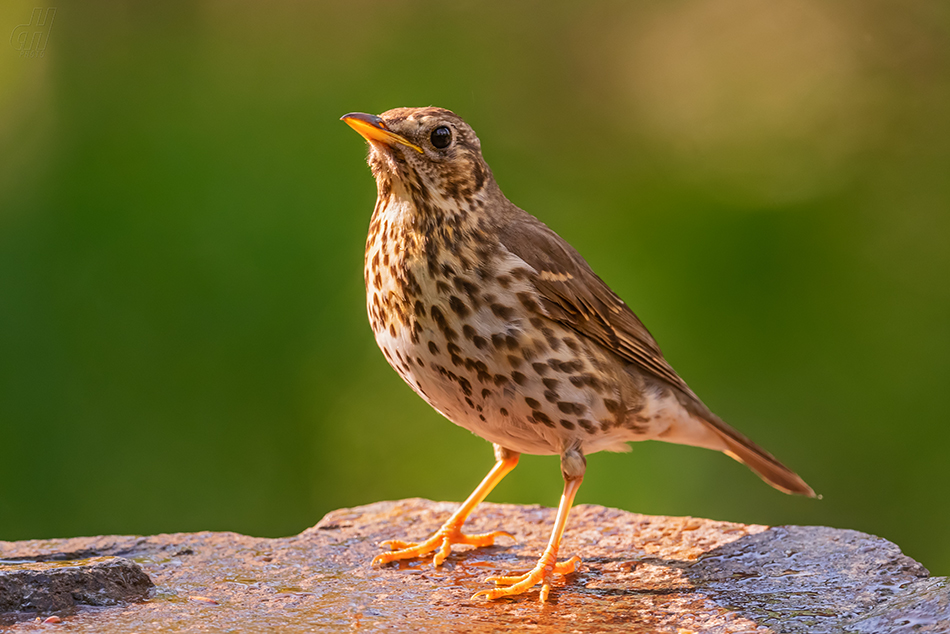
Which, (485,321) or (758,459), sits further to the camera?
(758,459)

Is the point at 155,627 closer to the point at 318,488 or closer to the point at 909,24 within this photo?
the point at 318,488

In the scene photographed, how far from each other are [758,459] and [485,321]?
1807 mm

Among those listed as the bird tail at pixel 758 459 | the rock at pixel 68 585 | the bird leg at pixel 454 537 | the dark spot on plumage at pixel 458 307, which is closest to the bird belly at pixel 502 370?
the dark spot on plumage at pixel 458 307

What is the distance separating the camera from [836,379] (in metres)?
6.15

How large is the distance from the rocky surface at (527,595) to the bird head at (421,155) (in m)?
1.54

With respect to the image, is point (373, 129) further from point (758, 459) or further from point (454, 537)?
point (758, 459)

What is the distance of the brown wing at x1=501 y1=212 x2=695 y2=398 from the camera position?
167 inches

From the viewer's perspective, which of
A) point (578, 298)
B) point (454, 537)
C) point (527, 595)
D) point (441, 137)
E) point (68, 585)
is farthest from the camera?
point (454, 537)

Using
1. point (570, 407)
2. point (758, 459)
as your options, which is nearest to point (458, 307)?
point (570, 407)

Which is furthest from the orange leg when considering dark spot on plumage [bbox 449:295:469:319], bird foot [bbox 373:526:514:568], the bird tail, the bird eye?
the bird eye

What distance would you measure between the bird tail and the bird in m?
0.45

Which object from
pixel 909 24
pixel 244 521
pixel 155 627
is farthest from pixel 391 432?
pixel 909 24

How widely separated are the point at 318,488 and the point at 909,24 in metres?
4.83

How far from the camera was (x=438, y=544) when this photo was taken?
4461 mm
